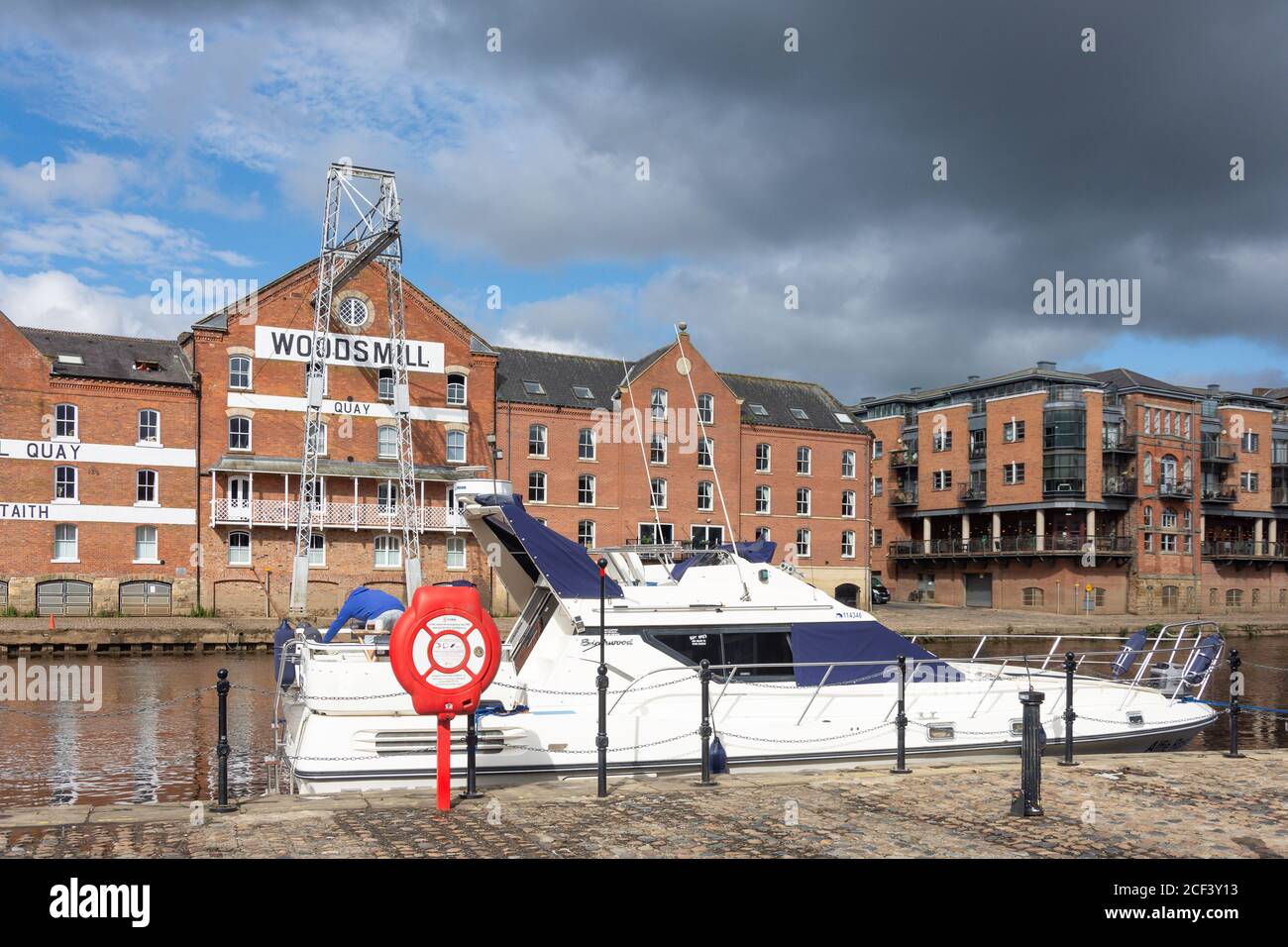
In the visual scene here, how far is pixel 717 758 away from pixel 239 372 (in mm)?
36757

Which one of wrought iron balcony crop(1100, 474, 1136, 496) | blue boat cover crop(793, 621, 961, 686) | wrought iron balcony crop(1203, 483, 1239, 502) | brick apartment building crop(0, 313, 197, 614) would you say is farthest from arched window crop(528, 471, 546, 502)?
wrought iron balcony crop(1203, 483, 1239, 502)

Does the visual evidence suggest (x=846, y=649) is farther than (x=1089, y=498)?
No

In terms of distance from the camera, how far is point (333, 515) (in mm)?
45344

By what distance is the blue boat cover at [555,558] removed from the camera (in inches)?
586

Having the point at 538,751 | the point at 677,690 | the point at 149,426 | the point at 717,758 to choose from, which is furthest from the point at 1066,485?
the point at 538,751

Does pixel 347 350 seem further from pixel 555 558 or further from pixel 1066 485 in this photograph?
pixel 1066 485

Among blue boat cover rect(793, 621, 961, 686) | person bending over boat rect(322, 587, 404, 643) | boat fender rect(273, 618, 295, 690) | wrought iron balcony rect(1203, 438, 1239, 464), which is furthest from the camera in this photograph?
wrought iron balcony rect(1203, 438, 1239, 464)

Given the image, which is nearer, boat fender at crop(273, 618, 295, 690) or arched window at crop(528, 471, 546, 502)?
boat fender at crop(273, 618, 295, 690)

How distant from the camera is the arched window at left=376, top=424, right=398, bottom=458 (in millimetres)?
47094

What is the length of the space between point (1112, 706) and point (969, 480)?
55.6 metres

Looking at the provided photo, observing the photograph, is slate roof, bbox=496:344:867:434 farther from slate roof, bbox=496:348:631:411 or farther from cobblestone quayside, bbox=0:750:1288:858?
cobblestone quayside, bbox=0:750:1288:858

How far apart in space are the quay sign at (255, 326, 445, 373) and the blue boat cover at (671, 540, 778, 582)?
3186cm

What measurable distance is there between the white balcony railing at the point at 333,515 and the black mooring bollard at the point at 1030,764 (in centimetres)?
3507

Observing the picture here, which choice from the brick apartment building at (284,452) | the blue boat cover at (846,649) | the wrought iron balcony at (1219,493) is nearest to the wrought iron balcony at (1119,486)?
the wrought iron balcony at (1219,493)
